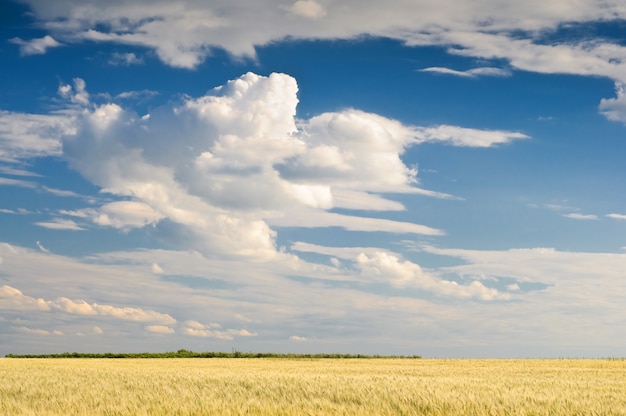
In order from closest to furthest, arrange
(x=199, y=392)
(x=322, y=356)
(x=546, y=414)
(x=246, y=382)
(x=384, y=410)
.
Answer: (x=546, y=414) → (x=384, y=410) → (x=199, y=392) → (x=246, y=382) → (x=322, y=356)

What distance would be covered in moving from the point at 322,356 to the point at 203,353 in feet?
36.5

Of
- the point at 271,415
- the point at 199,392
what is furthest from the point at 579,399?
the point at 199,392

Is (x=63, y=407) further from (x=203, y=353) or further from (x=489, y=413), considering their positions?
(x=203, y=353)

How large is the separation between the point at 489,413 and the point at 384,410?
1.81 m

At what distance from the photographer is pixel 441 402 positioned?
1193 centimetres

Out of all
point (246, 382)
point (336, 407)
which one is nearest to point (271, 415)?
point (336, 407)

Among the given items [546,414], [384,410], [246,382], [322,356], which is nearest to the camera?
[546,414]

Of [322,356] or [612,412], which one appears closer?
[612,412]

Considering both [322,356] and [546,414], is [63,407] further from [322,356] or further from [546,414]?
[322,356]

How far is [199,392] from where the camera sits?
1477cm

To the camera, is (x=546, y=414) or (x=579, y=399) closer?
(x=546, y=414)

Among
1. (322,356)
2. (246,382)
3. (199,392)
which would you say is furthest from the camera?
(322,356)

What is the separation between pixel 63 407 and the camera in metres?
12.3

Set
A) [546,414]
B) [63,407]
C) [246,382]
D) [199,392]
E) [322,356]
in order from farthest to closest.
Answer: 1. [322,356]
2. [246,382]
3. [199,392]
4. [63,407]
5. [546,414]
